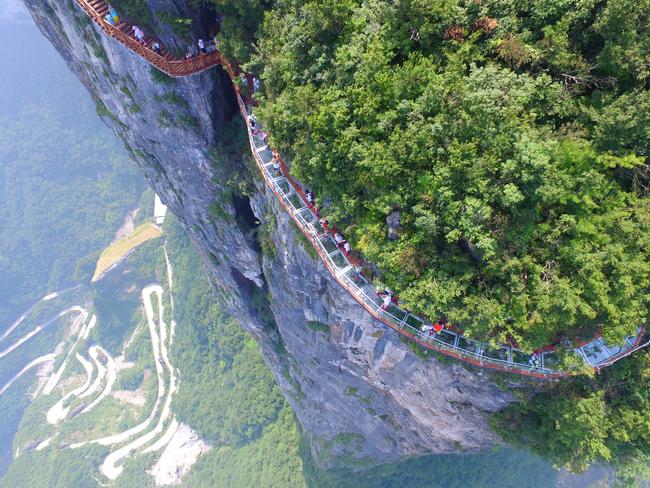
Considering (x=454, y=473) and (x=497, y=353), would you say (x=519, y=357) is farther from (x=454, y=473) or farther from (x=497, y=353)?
(x=454, y=473)

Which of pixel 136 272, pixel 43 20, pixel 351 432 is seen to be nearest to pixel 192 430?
pixel 136 272

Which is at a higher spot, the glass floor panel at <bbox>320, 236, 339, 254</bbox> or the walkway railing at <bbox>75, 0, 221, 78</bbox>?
the walkway railing at <bbox>75, 0, 221, 78</bbox>

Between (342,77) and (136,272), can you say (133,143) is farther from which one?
(136,272)

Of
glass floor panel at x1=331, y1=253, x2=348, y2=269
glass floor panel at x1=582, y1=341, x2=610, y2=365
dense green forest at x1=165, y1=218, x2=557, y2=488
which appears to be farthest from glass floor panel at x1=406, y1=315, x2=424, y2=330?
dense green forest at x1=165, y1=218, x2=557, y2=488

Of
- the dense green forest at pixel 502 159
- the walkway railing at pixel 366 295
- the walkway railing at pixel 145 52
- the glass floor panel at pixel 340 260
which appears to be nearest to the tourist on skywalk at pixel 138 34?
the walkway railing at pixel 145 52

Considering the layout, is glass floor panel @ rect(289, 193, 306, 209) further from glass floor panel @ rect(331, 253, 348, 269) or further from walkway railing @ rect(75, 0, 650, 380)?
glass floor panel @ rect(331, 253, 348, 269)

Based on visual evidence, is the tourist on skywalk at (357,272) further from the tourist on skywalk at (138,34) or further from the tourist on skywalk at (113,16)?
the tourist on skywalk at (113,16)
